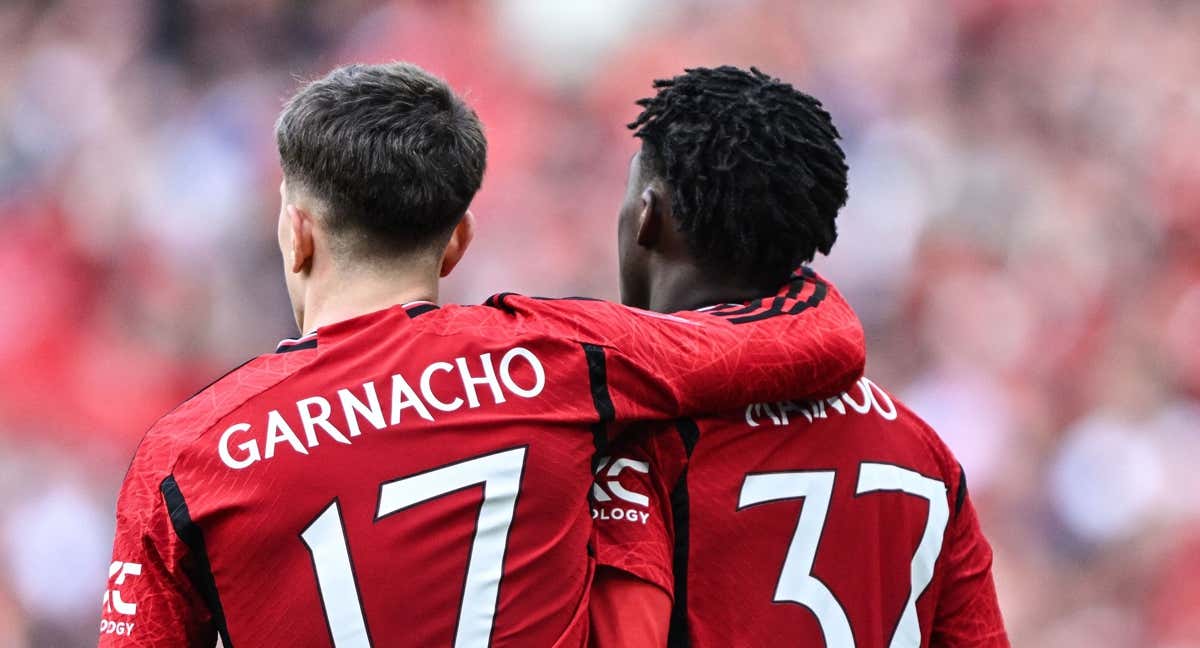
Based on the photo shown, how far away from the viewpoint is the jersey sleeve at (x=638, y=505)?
1.53 m

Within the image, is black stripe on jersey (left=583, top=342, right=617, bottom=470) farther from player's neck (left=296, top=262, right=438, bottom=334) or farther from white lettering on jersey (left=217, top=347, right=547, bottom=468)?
player's neck (left=296, top=262, right=438, bottom=334)

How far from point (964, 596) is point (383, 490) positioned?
88 centimetres

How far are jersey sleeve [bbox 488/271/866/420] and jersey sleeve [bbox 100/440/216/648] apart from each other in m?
0.45

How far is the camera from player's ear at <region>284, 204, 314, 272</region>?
1522 mm

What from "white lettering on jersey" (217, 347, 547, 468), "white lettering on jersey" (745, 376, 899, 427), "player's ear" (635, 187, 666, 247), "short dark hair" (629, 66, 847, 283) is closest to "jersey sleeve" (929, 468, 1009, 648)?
"white lettering on jersey" (745, 376, 899, 427)

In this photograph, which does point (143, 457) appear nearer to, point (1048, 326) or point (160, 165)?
point (160, 165)

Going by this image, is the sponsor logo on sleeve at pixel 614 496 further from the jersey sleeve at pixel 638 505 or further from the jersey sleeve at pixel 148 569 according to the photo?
the jersey sleeve at pixel 148 569

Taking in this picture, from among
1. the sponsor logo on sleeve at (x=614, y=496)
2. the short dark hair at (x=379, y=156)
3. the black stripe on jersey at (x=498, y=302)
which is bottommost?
the sponsor logo on sleeve at (x=614, y=496)

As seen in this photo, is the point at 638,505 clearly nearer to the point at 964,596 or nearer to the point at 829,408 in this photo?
the point at 829,408

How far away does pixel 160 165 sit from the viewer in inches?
195

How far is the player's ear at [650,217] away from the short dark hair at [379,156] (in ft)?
1.07

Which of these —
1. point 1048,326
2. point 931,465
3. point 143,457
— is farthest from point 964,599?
point 1048,326

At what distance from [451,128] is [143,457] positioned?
52 cm

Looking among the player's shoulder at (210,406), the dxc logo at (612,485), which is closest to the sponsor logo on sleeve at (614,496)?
the dxc logo at (612,485)
